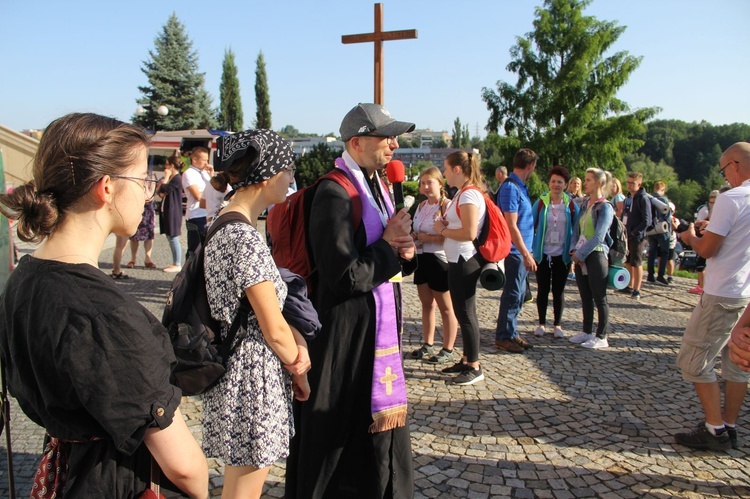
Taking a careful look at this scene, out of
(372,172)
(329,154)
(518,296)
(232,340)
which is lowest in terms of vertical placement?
(518,296)

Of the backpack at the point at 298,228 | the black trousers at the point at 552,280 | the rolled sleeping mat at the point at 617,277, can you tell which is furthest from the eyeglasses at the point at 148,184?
the rolled sleeping mat at the point at 617,277

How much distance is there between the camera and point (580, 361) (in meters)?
5.35

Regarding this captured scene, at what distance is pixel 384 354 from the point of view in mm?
2432

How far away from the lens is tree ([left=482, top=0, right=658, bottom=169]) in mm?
31688

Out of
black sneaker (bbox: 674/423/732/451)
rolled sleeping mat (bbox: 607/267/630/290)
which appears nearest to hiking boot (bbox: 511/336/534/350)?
rolled sleeping mat (bbox: 607/267/630/290)

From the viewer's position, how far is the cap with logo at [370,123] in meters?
2.53

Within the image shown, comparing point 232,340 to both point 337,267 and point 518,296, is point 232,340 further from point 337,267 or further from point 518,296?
point 518,296

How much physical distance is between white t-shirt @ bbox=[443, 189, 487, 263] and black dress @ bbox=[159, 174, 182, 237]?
5.48 metres

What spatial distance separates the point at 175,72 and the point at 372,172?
141 feet

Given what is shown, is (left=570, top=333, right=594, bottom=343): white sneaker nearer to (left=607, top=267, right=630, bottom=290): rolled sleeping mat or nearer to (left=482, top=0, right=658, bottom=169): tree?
(left=607, top=267, right=630, bottom=290): rolled sleeping mat

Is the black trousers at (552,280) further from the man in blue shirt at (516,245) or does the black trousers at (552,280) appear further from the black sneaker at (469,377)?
the black sneaker at (469,377)

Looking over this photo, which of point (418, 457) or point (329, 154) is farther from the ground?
point (329, 154)

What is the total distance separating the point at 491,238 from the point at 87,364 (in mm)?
3817

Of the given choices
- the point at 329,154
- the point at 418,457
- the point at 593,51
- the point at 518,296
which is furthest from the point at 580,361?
the point at 593,51
